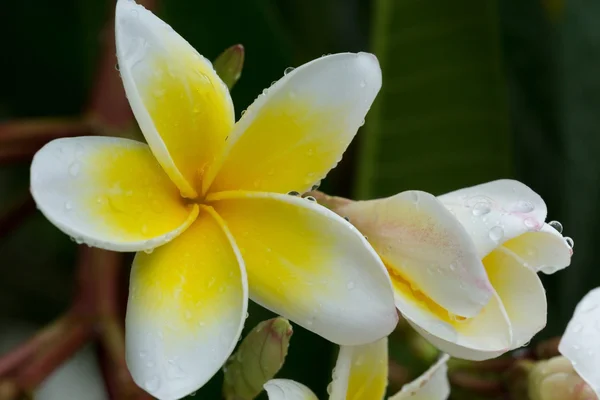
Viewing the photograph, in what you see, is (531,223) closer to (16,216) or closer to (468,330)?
(468,330)

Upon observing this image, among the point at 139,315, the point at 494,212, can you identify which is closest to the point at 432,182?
the point at 494,212

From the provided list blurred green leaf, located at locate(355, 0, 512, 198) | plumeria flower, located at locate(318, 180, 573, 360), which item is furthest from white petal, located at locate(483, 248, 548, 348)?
blurred green leaf, located at locate(355, 0, 512, 198)

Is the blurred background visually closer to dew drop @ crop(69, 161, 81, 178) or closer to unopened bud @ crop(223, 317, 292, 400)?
unopened bud @ crop(223, 317, 292, 400)

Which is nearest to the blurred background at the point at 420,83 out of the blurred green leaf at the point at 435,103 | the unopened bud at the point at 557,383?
the blurred green leaf at the point at 435,103

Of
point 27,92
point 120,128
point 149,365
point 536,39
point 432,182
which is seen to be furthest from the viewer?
point 27,92

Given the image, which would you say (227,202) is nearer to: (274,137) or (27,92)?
(274,137)

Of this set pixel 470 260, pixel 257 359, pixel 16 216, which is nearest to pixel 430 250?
pixel 470 260
